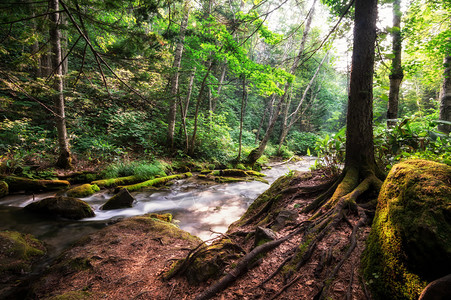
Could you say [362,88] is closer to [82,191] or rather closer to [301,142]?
[82,191]

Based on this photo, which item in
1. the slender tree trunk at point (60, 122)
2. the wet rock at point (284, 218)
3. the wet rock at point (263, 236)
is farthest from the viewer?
the slender tree trunk at point (60, 122)

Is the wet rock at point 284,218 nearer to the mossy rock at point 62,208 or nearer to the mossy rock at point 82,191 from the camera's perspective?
the mossy rock at point 62,208

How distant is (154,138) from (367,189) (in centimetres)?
1276

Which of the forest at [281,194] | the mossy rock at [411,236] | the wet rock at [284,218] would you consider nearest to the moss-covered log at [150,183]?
the forest at [281,194]

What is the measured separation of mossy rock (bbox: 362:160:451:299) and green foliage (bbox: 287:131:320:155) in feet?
77.4

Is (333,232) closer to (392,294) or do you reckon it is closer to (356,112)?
(392,294)

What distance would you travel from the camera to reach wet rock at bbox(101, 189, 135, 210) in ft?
21.7

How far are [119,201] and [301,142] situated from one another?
23515 mm

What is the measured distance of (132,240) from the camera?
404 centimetres

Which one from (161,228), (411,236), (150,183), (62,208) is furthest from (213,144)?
(411,236)

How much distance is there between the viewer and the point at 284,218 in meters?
3.23

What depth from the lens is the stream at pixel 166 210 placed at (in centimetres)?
498

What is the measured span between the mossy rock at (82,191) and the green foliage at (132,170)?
3.85ft

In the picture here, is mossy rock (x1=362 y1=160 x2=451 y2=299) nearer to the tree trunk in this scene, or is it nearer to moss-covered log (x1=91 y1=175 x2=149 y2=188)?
the tree trunk
